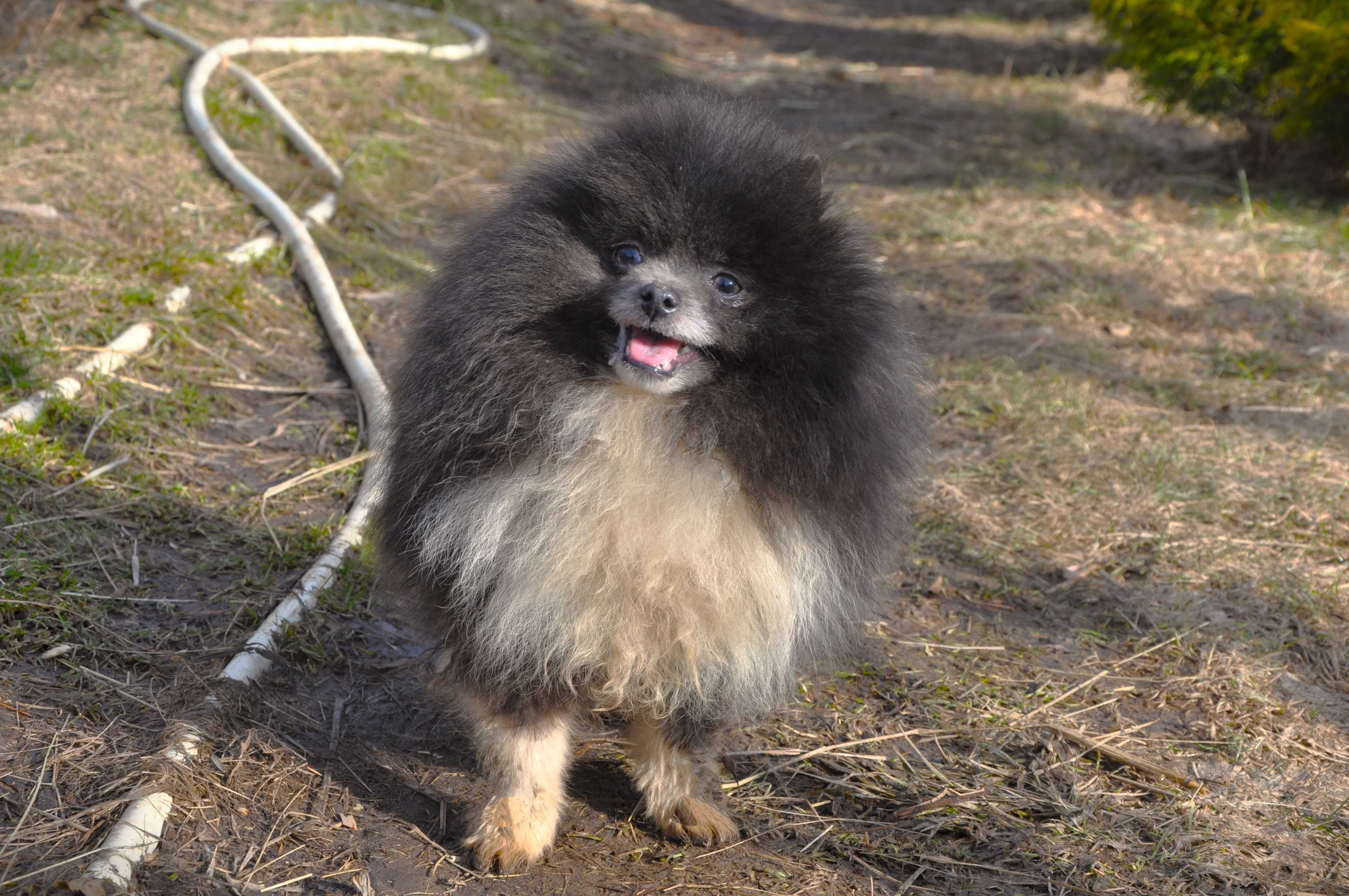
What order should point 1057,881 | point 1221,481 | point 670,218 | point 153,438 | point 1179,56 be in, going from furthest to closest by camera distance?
point 1179,56 → point 1221,481 → point 153,438 → point 1057,881 → point 670,218

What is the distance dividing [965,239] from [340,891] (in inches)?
205

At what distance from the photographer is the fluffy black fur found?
Result: 8.05ft

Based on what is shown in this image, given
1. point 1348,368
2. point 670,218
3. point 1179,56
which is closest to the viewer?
point 670,218

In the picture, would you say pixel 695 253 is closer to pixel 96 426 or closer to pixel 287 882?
pixel 287 882

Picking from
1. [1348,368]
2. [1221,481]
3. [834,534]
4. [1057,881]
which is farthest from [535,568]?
[1348,368]

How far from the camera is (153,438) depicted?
4031 mm

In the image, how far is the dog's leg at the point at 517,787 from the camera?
268 cm

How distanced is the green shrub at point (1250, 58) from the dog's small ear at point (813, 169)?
5.24 metres

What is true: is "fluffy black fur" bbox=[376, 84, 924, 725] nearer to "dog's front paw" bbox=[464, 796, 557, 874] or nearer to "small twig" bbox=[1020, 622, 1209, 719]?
"dog's front paw" bbox=[464, 796, 557, 874]

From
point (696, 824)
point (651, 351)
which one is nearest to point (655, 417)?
point (651, 351)

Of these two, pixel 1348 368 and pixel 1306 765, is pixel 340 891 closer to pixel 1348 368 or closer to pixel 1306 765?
pixel 1306 765

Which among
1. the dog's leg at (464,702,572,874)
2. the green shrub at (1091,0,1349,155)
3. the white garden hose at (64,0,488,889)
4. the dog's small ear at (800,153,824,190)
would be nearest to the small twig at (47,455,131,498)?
the white garden hose at (64,0,488,889)

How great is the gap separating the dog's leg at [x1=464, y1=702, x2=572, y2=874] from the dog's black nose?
0.97 metres

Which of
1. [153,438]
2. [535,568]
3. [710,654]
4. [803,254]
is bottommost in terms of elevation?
[153,438]
